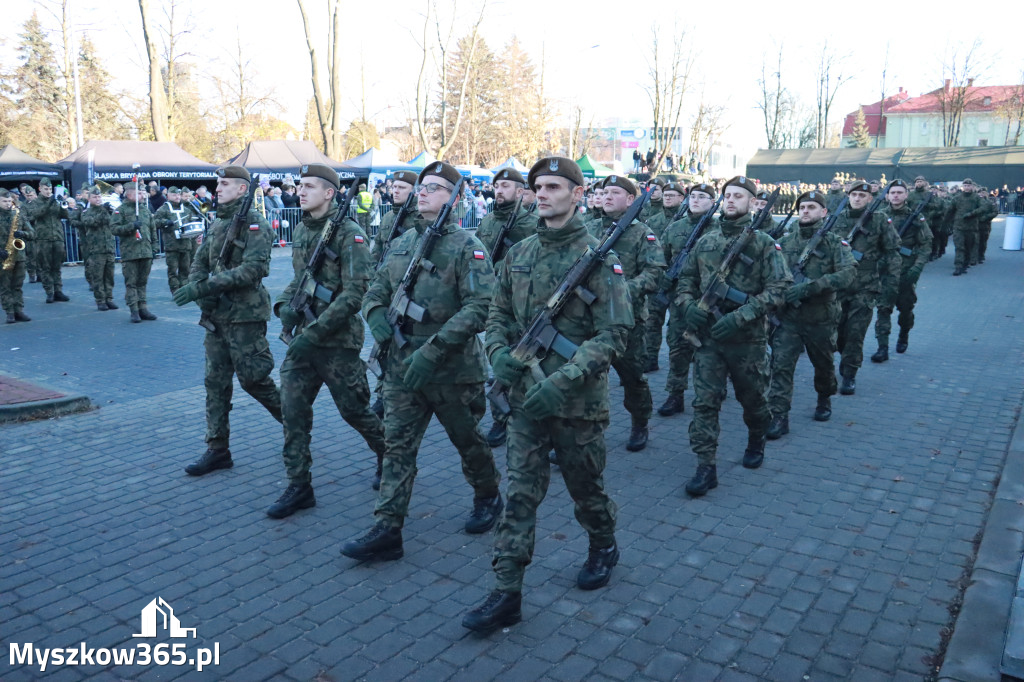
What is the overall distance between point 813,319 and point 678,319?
1193mm

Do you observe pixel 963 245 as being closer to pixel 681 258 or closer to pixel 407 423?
pixel 681 258

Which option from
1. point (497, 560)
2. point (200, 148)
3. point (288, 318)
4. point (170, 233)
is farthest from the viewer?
point (200, 148)

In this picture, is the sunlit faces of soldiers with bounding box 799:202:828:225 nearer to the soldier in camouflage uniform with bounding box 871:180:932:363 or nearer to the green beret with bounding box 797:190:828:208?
the green beret with bounding box 797:190:828:208

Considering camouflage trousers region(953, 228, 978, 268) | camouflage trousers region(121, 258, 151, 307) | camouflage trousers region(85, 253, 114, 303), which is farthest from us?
camouflage trousers region(953, 228, 978, 268)

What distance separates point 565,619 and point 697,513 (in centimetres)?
174

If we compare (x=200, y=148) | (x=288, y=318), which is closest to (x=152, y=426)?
(x=288, y=318)

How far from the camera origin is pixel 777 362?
7.48 metres

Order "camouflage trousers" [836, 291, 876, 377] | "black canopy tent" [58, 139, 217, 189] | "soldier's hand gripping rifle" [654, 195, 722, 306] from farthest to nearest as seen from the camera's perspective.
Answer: "black canopy tent" [58, 139, 217, 189] < "camouflage trousers" [836, 291, 876, 377] < "soldier's hand gripping rifle" [654, 195, 722, 306]

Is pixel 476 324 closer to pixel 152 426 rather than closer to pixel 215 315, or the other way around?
pixel 215 315

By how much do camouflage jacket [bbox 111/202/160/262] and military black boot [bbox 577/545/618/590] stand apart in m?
11.2

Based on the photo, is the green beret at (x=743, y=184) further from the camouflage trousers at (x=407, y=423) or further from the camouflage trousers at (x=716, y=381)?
the camouflage trousers at (x=407, y=423)

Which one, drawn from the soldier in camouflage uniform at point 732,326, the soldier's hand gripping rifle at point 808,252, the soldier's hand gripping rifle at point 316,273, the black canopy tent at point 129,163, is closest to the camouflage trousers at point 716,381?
the soldier in camouflage uniform at point 732,326

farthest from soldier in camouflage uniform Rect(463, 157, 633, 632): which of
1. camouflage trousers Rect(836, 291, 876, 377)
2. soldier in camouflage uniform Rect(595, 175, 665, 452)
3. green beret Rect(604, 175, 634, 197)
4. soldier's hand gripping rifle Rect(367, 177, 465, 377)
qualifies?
camouflage trousers Rect(836, 291, 876, 377)

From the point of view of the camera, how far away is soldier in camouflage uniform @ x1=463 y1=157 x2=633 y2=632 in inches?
159
